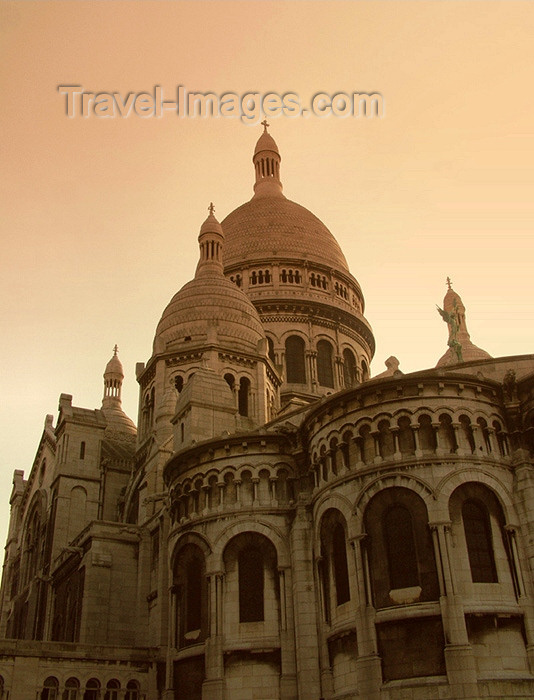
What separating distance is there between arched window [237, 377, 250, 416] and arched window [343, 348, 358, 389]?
12.8 metres

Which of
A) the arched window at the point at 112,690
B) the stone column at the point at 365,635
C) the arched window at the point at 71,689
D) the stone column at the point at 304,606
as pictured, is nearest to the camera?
the stone column at the point at 365,635

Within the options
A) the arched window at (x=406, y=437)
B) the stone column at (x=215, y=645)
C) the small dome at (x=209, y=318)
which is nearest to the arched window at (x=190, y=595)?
the stone column at (x=215, y=645)

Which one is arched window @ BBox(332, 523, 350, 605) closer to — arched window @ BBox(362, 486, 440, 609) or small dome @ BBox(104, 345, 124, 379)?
arched window @ BBox(362, 486, 440, 609)

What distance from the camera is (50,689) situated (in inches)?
1315

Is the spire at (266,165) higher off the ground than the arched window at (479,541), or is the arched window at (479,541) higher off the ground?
the spire at (266,165)

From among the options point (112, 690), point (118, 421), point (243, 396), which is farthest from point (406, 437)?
point (118, 421)

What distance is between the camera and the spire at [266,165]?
77.4m

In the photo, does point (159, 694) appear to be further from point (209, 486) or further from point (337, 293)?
point (337, 293)

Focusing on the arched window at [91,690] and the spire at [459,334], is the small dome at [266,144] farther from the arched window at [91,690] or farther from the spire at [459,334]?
the arched window at [91,690]

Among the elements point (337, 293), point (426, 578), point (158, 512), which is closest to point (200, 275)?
point (337, 293)

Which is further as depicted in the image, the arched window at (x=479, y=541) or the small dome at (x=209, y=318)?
the small dome at (x=209, y=318)

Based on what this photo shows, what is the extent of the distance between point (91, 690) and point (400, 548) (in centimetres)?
1475

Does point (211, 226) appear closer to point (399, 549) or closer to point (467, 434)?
point (467, 434)

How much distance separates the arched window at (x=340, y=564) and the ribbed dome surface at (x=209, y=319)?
22.5 m
